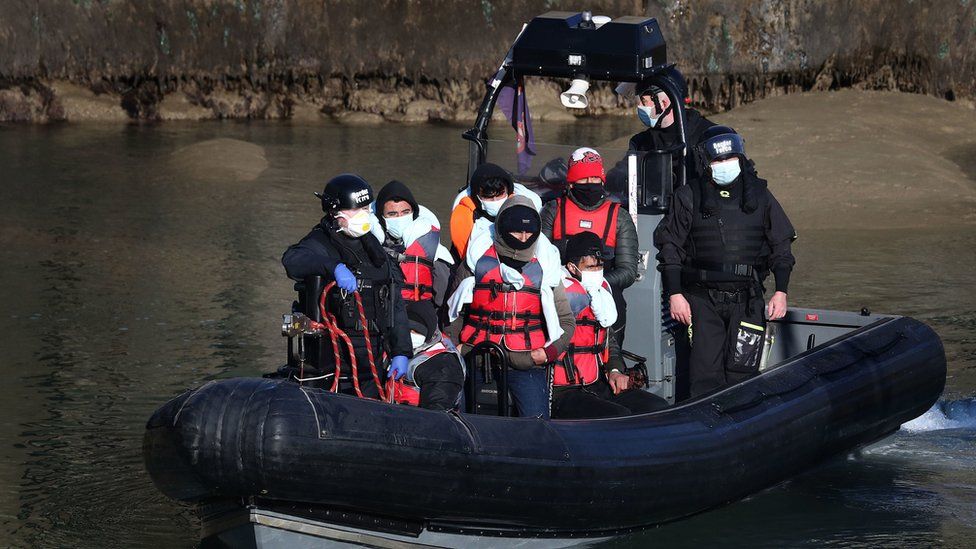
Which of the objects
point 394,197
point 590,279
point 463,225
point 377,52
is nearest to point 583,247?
point 590,279

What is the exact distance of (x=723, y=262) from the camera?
27.7 feet

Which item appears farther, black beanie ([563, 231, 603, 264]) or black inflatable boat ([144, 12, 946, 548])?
black beanie ([563, 231, 603, 264])

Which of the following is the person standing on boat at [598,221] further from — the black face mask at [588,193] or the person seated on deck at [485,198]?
the person seated on deck at [485,198]

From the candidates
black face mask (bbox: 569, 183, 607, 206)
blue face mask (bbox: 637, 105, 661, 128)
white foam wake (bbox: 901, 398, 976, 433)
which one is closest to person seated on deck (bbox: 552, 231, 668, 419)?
black face mask (bbox: 569, 183, 607, 206)

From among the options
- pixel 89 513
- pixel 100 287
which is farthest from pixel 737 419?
pixel 100 287

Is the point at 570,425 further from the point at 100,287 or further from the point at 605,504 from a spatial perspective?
the point at 100,287

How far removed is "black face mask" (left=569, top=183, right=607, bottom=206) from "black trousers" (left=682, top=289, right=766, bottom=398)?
2.49 ft

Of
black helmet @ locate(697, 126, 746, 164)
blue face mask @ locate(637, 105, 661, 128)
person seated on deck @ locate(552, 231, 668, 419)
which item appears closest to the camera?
person seated on deck @ locate(552, 231, 668, 419)

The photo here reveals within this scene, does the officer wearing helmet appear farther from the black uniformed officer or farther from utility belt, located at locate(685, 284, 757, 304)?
the black uniformed officer

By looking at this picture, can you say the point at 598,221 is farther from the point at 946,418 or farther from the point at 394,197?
the point at 946,418

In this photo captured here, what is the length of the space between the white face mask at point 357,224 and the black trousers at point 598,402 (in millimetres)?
1437

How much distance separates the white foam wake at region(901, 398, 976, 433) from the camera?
10109 mm

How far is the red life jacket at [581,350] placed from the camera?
26.0 feet

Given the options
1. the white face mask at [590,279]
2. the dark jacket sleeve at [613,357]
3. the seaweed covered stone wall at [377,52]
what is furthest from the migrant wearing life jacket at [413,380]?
the seaweed covered stone wall at [377,52]
